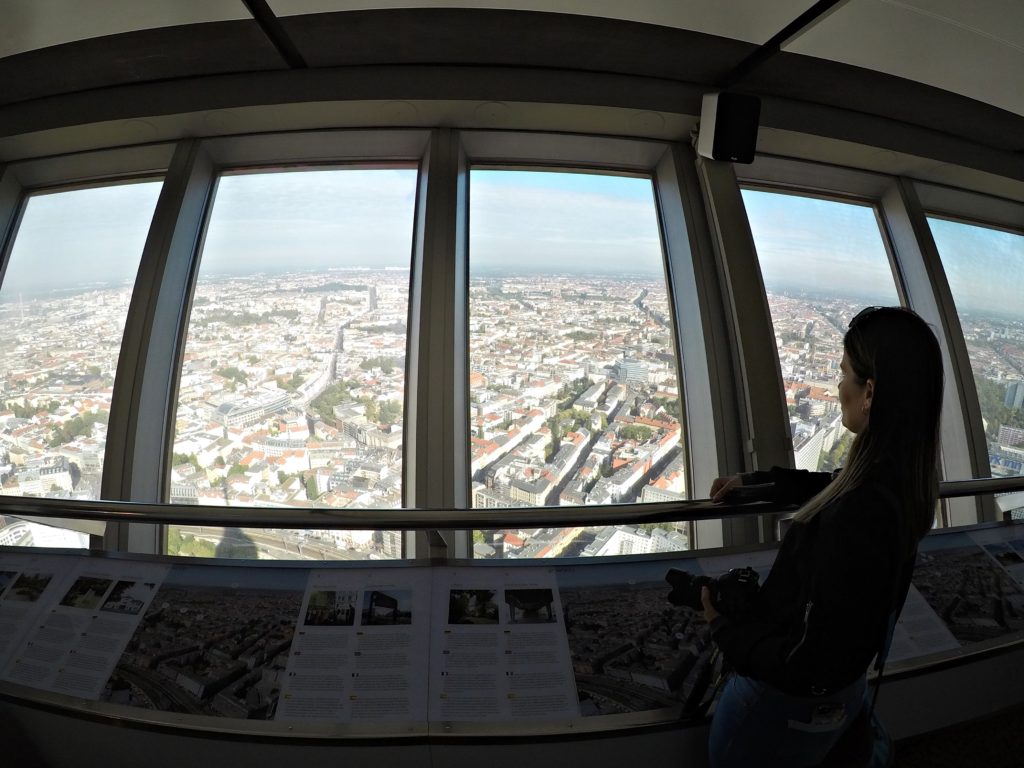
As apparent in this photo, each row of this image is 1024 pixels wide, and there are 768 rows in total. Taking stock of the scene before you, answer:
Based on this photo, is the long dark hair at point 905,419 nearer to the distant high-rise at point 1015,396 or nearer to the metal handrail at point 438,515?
the metal handrail at point 438,515

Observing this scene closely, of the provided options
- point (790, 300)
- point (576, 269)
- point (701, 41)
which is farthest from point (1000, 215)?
point (576, 269)

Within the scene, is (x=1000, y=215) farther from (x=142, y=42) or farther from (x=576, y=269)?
(x=142, y=42)

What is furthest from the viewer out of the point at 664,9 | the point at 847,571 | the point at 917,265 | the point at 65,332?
the point at 917,265

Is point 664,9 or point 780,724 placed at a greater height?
point 664,9

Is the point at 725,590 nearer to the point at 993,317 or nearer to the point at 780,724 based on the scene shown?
the point at 780,724

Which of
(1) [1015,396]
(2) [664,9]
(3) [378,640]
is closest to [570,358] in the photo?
(2) [664,9]

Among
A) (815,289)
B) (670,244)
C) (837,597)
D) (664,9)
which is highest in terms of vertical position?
(664,9)

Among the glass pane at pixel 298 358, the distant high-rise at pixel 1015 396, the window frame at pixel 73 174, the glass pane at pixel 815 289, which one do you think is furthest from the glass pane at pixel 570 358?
the distant high-rise at pixel 1015 396
